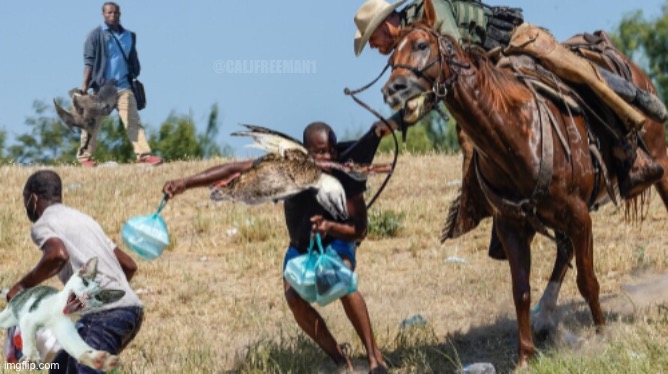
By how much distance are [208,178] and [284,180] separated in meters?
0.44

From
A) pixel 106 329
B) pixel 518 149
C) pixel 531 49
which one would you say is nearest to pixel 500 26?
pixel 531 49

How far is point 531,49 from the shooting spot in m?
9.55

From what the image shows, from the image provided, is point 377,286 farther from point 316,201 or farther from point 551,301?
point 316,201

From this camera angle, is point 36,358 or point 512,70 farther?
point 512,70

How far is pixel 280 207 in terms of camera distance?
1571cm

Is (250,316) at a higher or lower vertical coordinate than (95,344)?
lower

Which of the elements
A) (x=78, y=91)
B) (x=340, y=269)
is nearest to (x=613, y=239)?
(x=340, y=269)

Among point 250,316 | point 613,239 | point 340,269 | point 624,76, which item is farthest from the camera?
point 613,239

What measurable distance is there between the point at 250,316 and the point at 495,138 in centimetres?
338

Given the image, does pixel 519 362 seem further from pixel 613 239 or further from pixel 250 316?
pixel 613 239

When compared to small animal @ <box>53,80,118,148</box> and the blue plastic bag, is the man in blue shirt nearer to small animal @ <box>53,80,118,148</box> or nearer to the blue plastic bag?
small animal @ <box>53,80,118,148</box>

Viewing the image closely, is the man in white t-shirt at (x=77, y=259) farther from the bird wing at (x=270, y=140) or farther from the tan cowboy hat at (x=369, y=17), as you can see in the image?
the tan cowboy hat at (x=369, y=17)

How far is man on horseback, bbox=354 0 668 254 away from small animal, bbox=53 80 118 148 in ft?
30.6

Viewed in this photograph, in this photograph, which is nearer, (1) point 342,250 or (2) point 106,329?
(2) point 106,329
